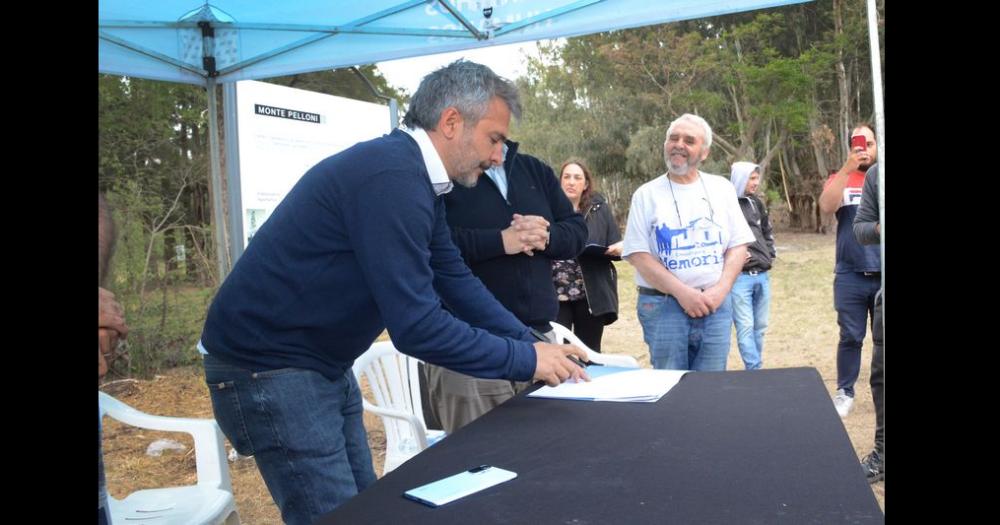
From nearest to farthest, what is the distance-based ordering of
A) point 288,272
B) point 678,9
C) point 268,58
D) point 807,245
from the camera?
point 288,272 → point 678,9 → point 268,58 → point 807,245

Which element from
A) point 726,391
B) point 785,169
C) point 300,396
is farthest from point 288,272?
point 785,169

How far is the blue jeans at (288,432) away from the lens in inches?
66.6

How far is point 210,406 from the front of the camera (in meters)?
5.98

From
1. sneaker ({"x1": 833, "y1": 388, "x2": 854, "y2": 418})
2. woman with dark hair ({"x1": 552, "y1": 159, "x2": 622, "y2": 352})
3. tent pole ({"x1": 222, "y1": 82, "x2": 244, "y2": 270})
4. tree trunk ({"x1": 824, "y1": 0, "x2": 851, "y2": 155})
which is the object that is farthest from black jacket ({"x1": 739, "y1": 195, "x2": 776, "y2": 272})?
tree trunk ({"x1": 824, "y1": 0, "x2": 851, "y2": 155})

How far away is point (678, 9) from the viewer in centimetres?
353

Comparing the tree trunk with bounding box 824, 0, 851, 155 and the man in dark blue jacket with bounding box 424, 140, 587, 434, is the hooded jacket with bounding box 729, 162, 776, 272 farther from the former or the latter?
the tree trunk with bounding box 824, 0, 851, 155

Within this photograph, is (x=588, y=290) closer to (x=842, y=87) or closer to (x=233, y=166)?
(x=233, y=166)

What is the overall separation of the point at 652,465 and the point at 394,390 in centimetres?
183

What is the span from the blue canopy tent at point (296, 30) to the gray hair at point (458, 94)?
79.5 inches

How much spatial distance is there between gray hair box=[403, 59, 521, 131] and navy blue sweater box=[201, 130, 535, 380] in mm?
85

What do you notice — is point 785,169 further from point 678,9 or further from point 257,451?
point 257,451

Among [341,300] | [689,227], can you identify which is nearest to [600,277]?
[689,227]

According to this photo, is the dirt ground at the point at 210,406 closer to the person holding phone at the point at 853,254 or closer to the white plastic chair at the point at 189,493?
the person holding phone at the point at 853,254
